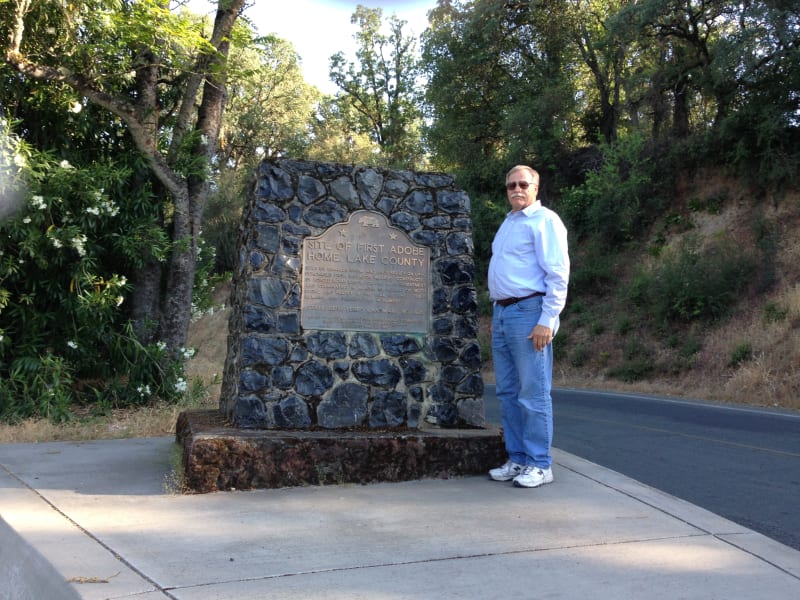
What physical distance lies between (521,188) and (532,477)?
6.38 ft

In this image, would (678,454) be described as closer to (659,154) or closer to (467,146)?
(659,154)

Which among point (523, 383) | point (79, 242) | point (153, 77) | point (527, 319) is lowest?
point (523, 383)

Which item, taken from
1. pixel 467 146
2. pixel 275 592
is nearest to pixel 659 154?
pixel 467 146

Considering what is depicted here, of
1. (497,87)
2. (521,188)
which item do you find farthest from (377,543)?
(497,87)

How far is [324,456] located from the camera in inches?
208

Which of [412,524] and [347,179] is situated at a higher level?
[347,179]

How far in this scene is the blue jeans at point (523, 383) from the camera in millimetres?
5160

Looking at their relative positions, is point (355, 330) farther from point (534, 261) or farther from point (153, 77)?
point (153, 77)

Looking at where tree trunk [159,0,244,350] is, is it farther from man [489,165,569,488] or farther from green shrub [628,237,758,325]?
green shrub [628,237,758,325]

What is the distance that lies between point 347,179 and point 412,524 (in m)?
2.80

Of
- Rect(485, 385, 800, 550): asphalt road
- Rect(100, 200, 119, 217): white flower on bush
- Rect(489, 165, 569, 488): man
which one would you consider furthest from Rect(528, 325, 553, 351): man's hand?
Rect(100, 200, 119, 217): white flower on bush

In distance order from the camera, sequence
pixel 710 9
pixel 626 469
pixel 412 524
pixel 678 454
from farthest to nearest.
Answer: pixel 710 9 → pixel 678 454 → pixel 626 469 → pixel 412 524

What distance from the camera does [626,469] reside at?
649cm

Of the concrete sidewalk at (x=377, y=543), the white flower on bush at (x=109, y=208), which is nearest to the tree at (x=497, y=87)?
the white flower on bush at (x=109, y=208)
